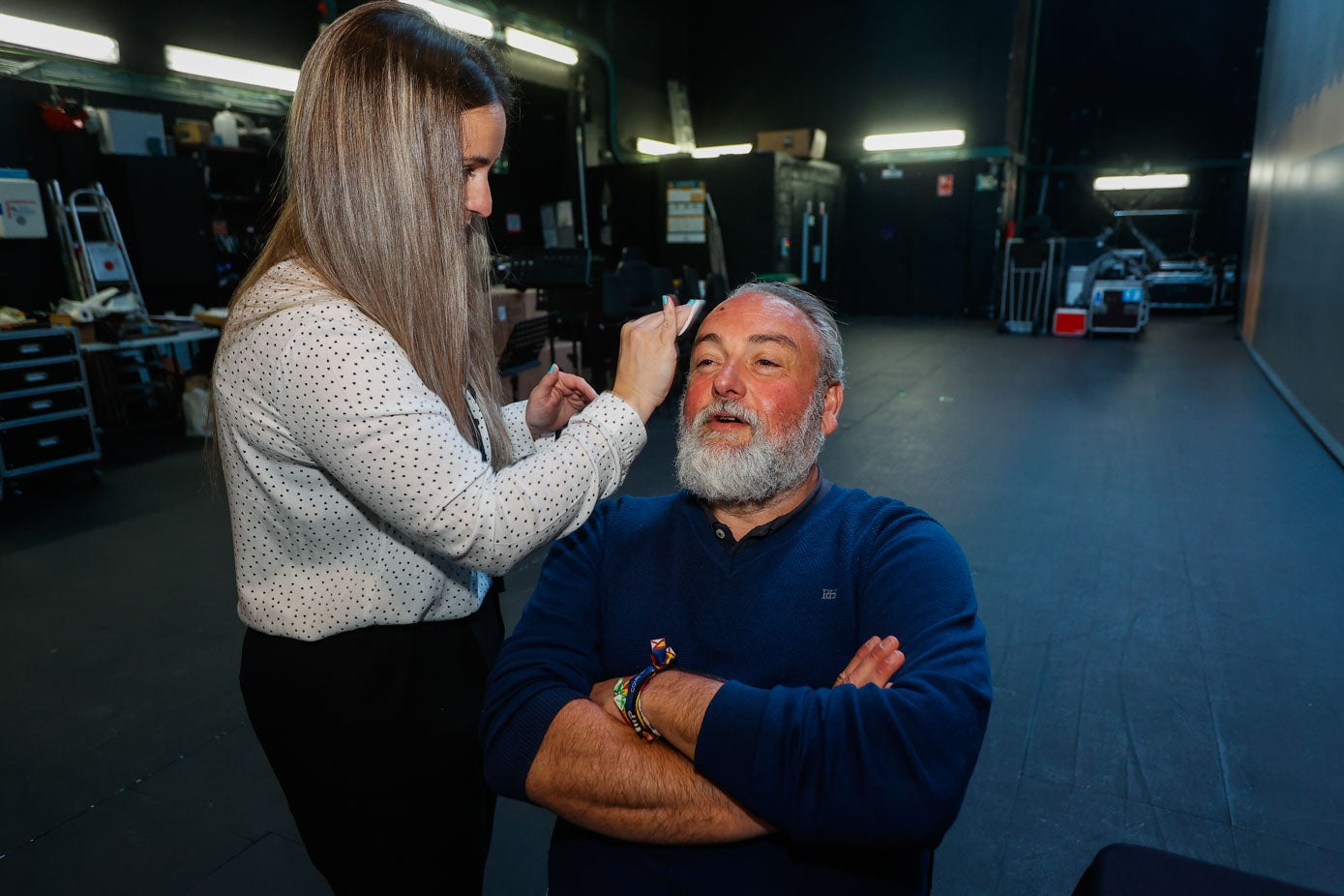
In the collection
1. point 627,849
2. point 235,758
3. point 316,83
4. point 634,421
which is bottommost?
point 235,758

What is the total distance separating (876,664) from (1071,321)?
11.2 m

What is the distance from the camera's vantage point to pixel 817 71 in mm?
13398

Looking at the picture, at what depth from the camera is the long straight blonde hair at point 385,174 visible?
0.93 m

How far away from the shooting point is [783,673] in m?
1.14

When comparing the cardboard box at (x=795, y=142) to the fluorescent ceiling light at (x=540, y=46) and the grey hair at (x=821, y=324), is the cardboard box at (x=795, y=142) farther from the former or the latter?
the grey hair at (x=821, y=324)

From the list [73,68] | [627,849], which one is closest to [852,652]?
[627,849]

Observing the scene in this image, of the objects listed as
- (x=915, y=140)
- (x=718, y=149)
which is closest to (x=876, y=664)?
(x=915, y=140)

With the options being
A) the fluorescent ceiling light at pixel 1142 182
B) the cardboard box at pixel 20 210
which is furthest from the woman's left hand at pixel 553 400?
the fluorescent ceiling light at pixel 1142 182

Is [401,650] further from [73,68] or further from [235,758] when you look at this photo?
[73,68]

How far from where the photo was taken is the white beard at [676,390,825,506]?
51.1 inches

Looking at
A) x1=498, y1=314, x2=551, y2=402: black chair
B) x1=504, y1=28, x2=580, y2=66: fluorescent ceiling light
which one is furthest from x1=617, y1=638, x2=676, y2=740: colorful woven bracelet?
x1=504, y1=28, x2=580, y2=66: fluorescent ceiling light

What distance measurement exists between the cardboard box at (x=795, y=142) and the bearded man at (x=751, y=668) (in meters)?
11.4

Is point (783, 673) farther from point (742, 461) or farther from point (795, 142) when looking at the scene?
point (795, 142)

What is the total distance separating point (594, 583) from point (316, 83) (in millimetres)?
806
